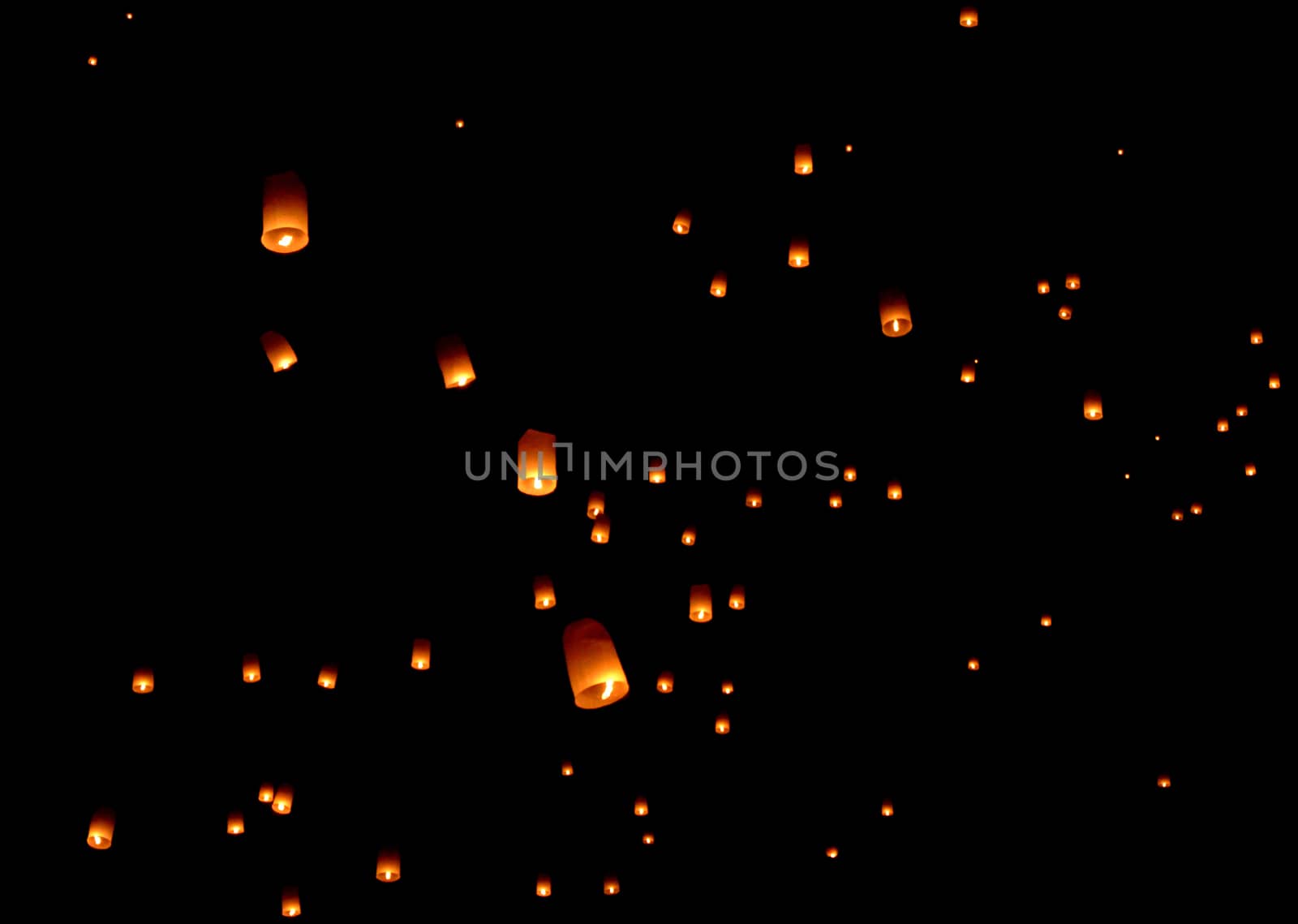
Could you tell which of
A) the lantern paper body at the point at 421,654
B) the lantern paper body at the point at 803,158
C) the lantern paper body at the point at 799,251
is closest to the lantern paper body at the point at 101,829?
the lantern paper body at the point at 421,654

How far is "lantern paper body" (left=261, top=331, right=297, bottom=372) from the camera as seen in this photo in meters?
2.98

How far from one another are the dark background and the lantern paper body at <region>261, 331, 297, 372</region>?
58cm

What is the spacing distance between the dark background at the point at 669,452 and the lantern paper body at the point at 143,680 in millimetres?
357

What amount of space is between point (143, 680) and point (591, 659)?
190 cm

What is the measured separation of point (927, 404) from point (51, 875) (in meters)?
3.59

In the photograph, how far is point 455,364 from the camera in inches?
111

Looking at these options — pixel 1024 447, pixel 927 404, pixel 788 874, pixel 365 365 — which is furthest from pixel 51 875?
pixel 1024 447

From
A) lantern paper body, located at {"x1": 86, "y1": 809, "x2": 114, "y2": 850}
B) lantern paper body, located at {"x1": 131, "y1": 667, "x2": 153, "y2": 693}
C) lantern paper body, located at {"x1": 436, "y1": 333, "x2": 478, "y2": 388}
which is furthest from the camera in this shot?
lantern paper body, located at {"x1": 131, "y1": 667, "x2": 153, "y2": 693}

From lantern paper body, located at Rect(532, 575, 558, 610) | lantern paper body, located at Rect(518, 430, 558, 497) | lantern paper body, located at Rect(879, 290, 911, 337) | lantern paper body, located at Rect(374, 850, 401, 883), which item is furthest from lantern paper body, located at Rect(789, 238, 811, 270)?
lantern paper body, located at Rect(374, 850, 401, 883)

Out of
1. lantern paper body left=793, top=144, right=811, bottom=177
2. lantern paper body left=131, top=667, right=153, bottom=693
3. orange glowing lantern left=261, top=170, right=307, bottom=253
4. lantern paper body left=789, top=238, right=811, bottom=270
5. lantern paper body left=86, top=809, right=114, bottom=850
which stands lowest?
lantern paper body left=86, top=809, right=114, bottom=850

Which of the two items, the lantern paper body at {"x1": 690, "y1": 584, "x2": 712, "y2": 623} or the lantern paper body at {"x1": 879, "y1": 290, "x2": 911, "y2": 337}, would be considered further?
the lantern paper body at {"x1": 690, "y1": 584, "x2": 712, "y2": 623}

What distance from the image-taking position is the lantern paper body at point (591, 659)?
2.11m

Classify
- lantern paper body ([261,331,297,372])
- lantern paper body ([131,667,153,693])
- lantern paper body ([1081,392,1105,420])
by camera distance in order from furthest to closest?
lantern paper body ([1081,392,1105,420]) → lantern paper body ([131,667,153,693]) → lantern paper body ([261,331,297,372])

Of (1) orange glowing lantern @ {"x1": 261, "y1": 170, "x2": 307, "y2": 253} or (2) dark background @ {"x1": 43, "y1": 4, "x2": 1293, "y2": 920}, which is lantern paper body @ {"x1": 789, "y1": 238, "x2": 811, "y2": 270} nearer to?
(2) dark background @ {"x1": 43, "y1": 4, "x2": 1293, "y2": 920}
